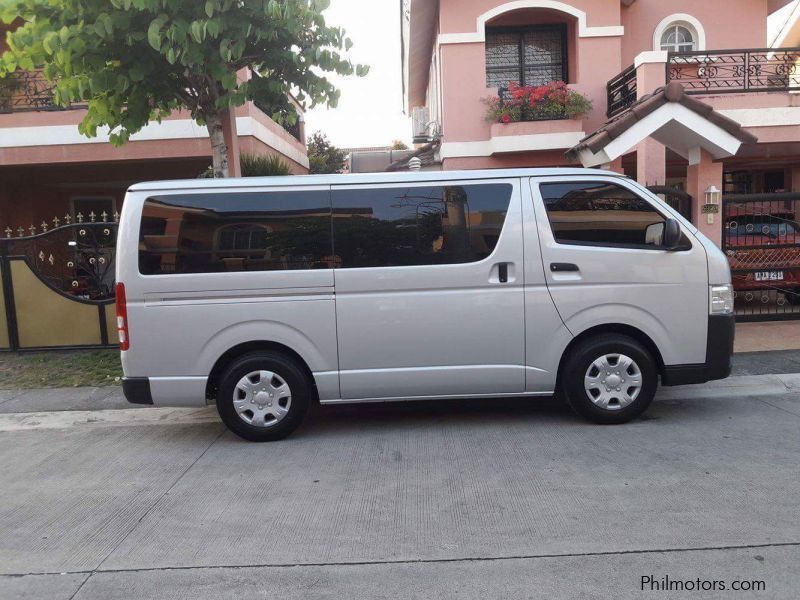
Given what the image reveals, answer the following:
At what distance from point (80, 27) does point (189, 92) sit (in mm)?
2265

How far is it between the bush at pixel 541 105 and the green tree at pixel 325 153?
48.5 ft

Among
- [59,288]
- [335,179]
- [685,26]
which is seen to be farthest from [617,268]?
[685,26]

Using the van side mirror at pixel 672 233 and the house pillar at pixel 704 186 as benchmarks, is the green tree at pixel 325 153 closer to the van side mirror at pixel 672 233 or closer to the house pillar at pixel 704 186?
the house pillar at pixel 704 186

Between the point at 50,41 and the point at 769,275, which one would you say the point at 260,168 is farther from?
the point at 769,275

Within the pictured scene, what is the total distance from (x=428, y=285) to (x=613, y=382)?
1761mm

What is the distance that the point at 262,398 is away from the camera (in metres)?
5.65

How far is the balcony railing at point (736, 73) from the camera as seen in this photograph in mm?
11039

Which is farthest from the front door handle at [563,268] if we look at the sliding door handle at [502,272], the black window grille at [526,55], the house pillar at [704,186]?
the black window grille at [526,55]

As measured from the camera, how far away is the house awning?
27.5 feet

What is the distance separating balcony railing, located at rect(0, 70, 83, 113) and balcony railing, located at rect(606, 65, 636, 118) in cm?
965

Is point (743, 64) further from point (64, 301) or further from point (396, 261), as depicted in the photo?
point (64, 301)

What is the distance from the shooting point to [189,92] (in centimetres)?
897

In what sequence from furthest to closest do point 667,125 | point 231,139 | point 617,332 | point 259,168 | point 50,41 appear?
point 259,168 → point 231,139 → point 667,125 → point 50,41 → point 617,332

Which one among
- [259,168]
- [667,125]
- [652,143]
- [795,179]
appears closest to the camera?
[667,125]
